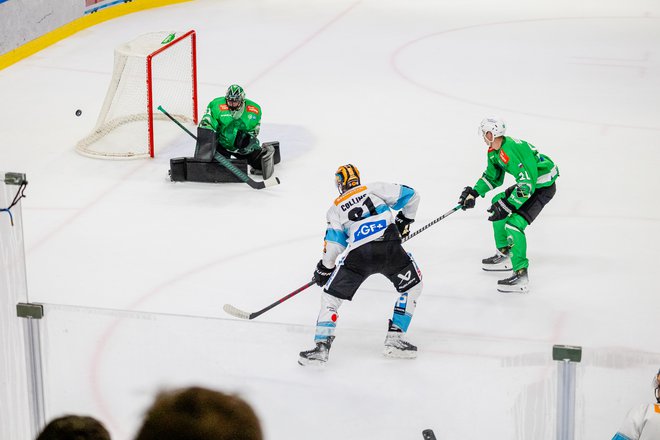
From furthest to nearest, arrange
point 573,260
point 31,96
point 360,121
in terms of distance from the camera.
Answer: point 31,96 → point 360,121 → point 573,260

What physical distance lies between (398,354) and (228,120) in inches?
141

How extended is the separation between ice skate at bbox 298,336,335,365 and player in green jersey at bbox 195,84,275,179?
3711 millimetres

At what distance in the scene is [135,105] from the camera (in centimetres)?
791

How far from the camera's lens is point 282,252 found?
605cm

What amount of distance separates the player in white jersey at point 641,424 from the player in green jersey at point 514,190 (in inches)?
90.7

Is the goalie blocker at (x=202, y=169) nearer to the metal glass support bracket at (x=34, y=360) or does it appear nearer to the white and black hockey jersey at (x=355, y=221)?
the white and black hockey jersey at (x=355, y=221)

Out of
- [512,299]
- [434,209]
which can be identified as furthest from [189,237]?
[512,299]

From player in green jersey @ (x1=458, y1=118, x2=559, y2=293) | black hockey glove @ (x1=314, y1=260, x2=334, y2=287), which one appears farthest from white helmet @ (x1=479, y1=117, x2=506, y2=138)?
black hockey glove @ (x1=314, y1=260, x2=334, y2=287)

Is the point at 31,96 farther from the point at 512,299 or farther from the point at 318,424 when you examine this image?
the point at 318,424

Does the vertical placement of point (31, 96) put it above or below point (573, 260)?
above

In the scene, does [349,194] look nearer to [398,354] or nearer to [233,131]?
[398,354]

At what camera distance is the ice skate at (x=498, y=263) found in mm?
5793

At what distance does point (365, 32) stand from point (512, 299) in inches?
251

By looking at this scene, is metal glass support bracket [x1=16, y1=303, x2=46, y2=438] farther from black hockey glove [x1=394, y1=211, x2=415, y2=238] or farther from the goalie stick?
the goalie stick
